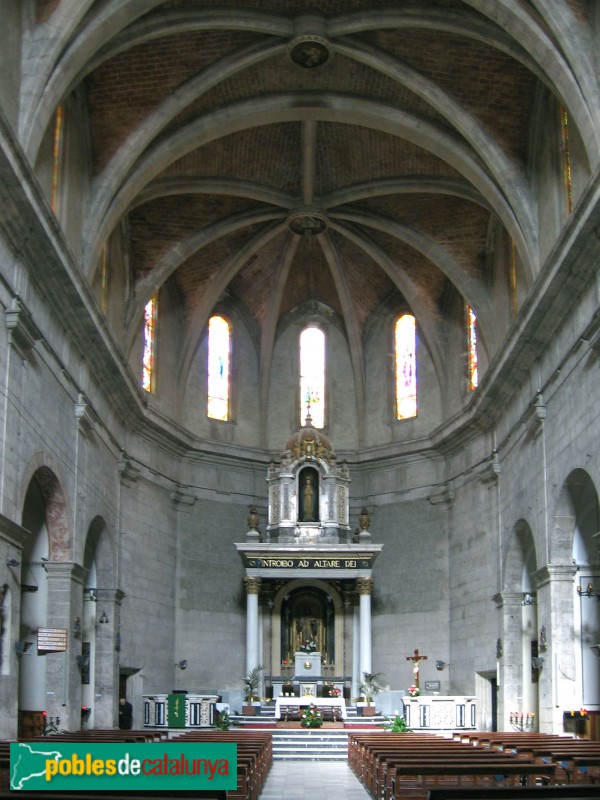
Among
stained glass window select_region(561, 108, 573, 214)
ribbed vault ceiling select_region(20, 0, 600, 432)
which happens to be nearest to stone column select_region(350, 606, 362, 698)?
ribbed vault ceiling select_region(20, 0, 600, 432)

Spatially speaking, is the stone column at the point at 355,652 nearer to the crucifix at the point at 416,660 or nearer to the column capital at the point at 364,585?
the column capital at the point at 364,585

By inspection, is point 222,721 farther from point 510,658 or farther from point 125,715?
point 510,658

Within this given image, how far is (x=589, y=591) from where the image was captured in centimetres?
2170

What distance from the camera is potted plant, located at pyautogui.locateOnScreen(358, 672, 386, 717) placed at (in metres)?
30.0

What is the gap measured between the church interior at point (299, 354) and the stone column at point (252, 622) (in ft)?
0.49

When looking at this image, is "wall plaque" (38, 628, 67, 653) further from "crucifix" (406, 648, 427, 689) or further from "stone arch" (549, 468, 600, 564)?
"crucifix" (406, 648, 427, 689)

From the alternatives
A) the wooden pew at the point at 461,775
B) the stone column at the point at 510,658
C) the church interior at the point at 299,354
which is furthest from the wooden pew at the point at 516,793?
the stone column at the point at 510,658

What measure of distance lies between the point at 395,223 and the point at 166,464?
33.6 feet

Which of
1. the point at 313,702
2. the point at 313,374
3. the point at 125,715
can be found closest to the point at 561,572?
the point at 313,702

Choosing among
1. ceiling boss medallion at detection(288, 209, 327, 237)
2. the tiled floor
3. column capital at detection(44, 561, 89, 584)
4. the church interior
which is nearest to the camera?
the tiled floor

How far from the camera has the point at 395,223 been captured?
32438mm

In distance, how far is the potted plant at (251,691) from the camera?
2978 centimetres

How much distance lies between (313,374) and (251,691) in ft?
38.9

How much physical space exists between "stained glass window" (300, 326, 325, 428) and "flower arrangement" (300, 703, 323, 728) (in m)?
12.1
